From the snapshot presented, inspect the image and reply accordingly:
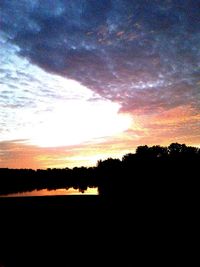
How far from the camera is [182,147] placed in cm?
15150

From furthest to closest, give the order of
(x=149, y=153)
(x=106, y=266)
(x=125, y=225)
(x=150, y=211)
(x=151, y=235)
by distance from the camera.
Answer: (x=149, y=153), (x=150, y=211), (x=125, y=225), (x=151, y=235), (x=106, y=266)

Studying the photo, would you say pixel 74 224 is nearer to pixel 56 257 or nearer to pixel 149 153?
pixel 56 257

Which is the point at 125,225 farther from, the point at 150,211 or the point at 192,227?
the point at 192,227

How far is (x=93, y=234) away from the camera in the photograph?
1565 cm

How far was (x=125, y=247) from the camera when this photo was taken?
13984mm

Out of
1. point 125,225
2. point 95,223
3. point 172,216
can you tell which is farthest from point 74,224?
point 172,216

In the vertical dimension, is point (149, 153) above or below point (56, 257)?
above

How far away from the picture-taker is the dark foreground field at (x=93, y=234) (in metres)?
13.0

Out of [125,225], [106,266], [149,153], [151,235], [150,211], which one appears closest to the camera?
[106,266]

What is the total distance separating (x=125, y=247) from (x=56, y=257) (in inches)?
129

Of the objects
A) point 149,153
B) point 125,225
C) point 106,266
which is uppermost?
point 149,153

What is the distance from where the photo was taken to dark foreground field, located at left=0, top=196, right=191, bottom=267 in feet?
42.7

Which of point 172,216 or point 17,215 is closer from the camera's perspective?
point 172,216

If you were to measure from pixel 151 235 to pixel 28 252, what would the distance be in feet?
20.4
